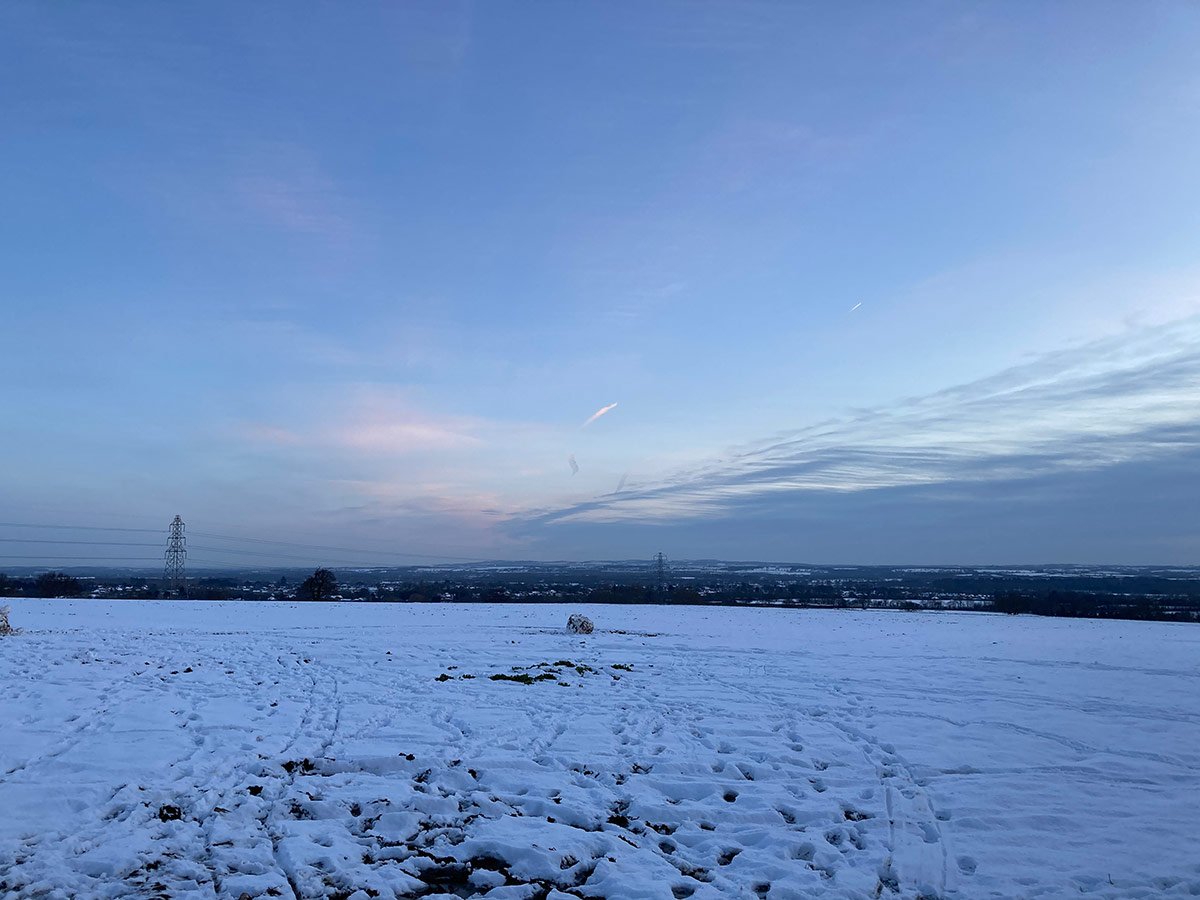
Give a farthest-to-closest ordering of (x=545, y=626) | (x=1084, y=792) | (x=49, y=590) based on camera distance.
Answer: (x=49, y=590), (x=545, y=626), (x=1084, y=792)

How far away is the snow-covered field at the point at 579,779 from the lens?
588 centimetres

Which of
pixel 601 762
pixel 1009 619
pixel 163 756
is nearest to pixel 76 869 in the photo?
pixel 163 756

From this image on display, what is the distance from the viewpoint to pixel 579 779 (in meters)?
8.03

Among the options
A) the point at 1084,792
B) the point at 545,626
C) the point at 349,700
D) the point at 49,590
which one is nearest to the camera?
the point at 1084,792

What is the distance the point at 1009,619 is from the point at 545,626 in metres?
27.7

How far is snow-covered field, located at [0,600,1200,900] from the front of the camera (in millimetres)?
5879

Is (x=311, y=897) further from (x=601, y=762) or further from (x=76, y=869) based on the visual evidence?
(x=601, y=762)

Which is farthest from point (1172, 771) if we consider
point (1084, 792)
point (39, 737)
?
point (39, 737)

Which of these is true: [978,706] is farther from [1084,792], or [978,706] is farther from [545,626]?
[545,626]

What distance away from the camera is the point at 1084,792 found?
8227mm

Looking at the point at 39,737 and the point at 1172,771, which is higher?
the point at 39,737

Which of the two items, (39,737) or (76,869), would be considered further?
(39,737)

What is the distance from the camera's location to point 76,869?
552 cm

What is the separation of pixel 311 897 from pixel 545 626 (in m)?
21.0
